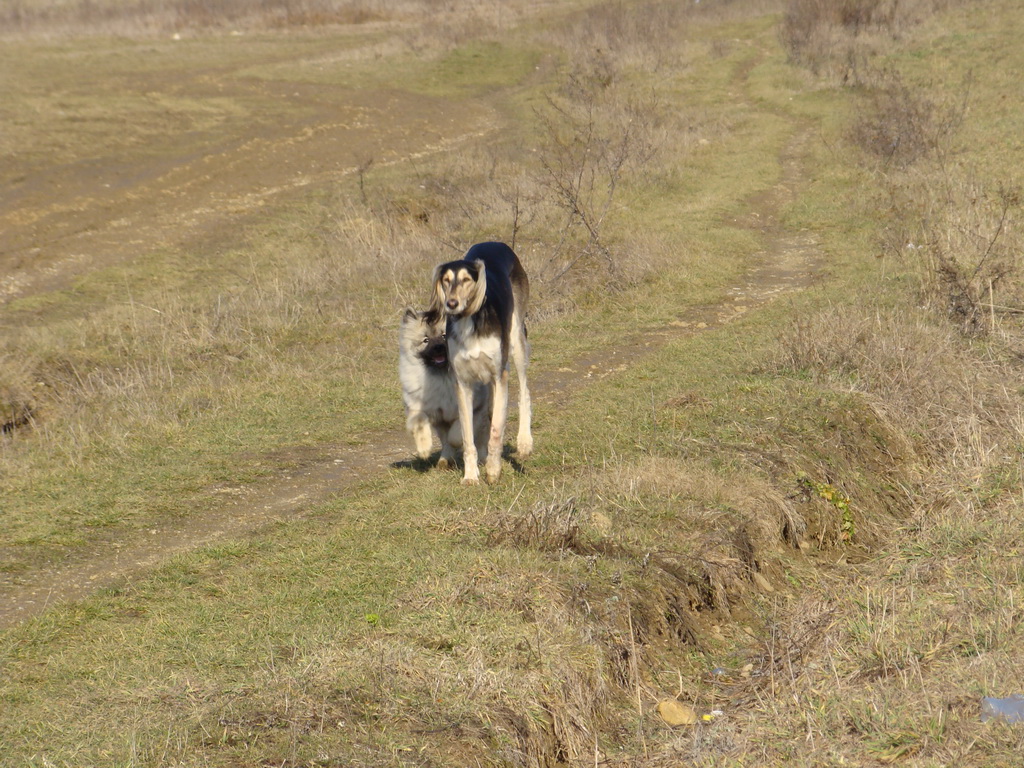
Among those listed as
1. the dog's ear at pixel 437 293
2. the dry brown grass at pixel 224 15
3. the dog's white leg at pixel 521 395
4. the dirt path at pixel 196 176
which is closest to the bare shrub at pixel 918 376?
the dog's white leg at pixel 521 395

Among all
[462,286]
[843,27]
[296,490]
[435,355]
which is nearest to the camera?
[462,286]

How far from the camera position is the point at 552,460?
893cm

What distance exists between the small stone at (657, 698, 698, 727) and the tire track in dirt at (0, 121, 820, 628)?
11.0 feet

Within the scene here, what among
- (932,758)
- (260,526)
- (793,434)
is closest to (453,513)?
(260,526)

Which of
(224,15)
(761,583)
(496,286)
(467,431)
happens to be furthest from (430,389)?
(224,15)

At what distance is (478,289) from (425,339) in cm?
120

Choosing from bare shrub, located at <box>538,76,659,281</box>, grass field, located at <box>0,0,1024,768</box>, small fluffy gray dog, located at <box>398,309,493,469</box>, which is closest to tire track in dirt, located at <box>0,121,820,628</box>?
grass field, located at <box>0,0,1024,768</box>

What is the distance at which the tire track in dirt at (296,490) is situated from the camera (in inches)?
279

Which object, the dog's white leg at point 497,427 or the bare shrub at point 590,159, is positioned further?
the bare shrub at point 590,159

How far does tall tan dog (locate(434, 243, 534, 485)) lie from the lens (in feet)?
24.5

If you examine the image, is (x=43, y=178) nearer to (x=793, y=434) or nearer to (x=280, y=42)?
(x=793, y=434)

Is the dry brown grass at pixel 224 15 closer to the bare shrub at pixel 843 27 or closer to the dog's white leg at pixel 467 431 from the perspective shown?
the bare shrub at pixel 843 27

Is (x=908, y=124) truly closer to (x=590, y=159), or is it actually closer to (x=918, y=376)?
(x=590, y=159)

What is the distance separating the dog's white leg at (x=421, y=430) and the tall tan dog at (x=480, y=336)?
2.00 ft
